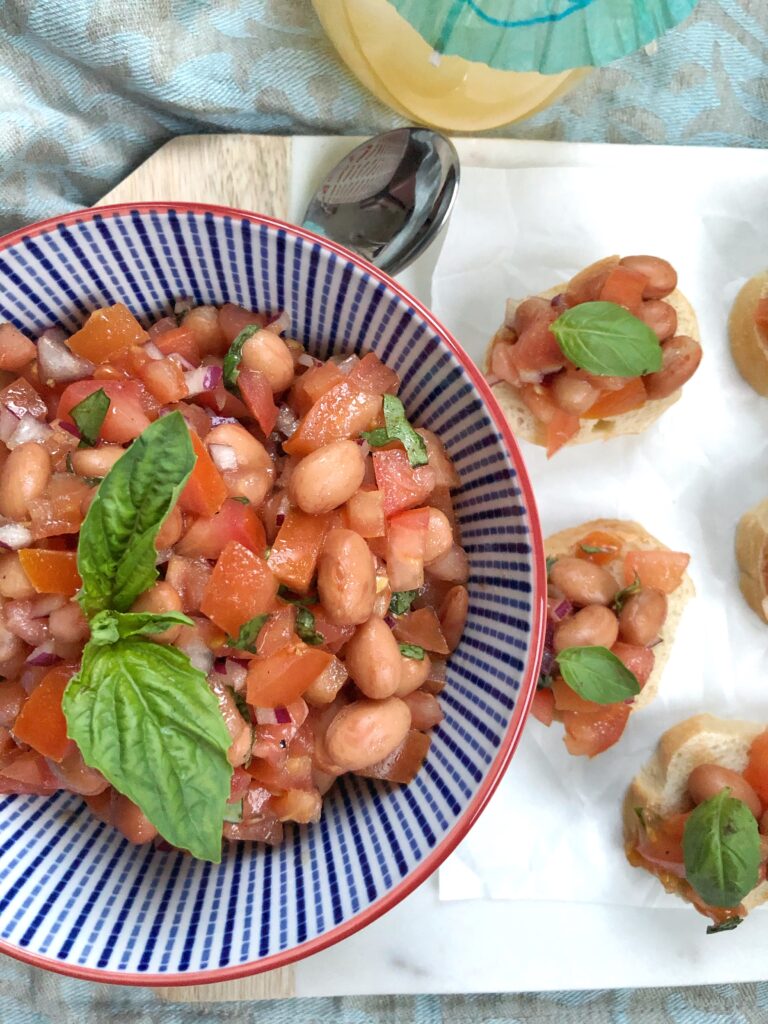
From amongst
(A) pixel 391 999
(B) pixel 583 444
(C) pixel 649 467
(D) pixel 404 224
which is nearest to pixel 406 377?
(D) pixel 404 224

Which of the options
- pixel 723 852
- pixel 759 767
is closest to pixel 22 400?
pixel 723 852

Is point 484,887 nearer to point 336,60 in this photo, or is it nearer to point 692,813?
point 692,813

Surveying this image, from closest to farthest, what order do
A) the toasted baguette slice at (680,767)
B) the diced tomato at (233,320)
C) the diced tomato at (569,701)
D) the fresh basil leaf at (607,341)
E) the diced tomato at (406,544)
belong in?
the diced tomato at (406,544) < the diced tomato at (233,320) < the fresh basil leaf at (607,341) < the diced tomato at (569,701) < the toasted baguette slice at (680,767)

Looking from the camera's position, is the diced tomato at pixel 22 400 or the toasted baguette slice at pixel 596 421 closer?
the diced tomato at pixel 22 400

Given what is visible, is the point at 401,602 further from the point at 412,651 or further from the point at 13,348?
the point at 13,348

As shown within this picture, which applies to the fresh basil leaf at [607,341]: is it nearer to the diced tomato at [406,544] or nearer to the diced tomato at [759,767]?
the diced tomato at [406,544]

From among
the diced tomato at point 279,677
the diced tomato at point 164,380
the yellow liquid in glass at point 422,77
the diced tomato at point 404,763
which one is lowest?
the diced tomato at point 404,763

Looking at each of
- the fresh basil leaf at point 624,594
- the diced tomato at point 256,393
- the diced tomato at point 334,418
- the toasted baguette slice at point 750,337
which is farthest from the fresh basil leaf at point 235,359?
the toasted baguette slice at point 750,337
